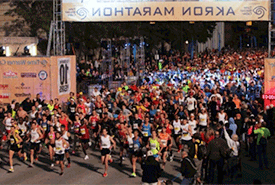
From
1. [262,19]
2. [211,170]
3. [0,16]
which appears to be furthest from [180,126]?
[0,16]

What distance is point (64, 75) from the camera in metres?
27.2

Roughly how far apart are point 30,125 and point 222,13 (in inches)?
416

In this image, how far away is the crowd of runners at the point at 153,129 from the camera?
1634 cm

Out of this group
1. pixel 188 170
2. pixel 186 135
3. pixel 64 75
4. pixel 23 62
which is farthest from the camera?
pixel 64 75

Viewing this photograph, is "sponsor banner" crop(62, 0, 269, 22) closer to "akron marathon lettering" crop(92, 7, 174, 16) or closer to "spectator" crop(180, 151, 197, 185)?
"akron marathon lettering" crop(92, 7, 174, 16)

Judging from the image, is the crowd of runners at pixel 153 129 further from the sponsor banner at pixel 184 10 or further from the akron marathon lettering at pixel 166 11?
the akron marathon lettering at pixel 166 11

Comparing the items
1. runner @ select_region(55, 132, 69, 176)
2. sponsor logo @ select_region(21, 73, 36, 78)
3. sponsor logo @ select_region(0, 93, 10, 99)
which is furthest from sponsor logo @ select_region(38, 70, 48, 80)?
runner @ select_region(55, 132, 69, 176)

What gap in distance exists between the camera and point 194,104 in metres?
23.9

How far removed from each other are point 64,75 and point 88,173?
412 inches

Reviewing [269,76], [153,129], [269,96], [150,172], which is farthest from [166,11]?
[150,172]

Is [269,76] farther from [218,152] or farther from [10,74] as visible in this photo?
[10,74]

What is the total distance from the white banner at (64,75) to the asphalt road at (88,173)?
752cm

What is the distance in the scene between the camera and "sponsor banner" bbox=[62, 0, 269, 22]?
24828 millimetres

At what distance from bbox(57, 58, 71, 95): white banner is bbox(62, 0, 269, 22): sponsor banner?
338 cm
